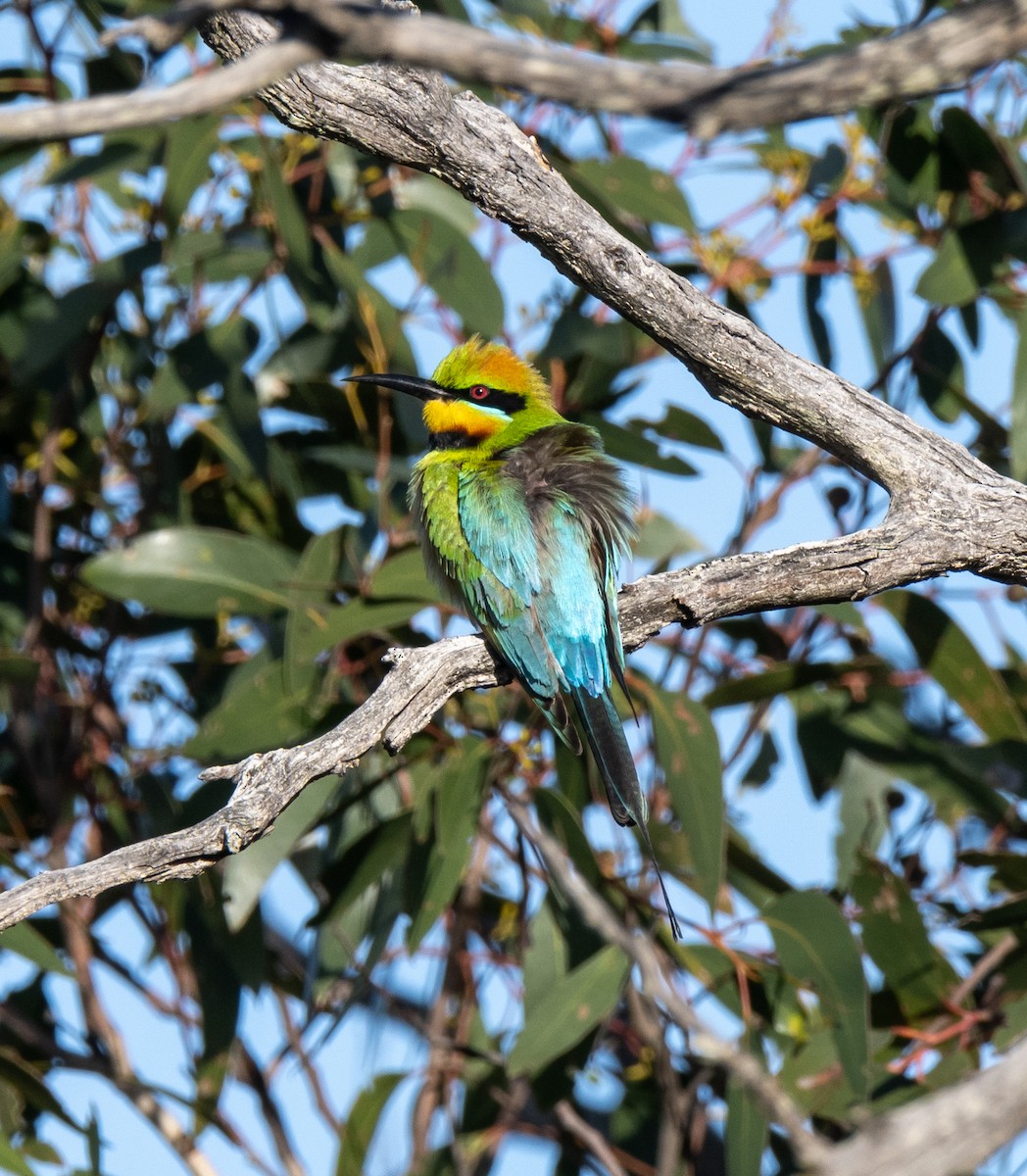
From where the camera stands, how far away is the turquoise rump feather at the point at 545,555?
2.56 metres

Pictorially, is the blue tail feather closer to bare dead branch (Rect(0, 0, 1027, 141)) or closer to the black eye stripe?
the black eye stripe

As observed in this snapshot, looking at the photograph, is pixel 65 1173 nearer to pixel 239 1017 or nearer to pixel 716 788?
pixel 239 1017

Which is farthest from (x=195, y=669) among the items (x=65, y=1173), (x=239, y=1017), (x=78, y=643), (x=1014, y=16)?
(x=1014, y=16)

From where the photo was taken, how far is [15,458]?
11.8 ft

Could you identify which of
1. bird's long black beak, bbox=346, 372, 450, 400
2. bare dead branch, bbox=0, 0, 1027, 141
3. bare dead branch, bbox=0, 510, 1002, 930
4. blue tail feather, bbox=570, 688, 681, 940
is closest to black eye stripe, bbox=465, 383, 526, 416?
bird's long black beak, bbox=346, 372, 450, 400

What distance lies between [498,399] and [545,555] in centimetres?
59

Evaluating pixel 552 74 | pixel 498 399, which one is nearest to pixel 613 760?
pixel 498 399

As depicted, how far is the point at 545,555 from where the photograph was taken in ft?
9.05

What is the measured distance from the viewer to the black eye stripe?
10.5ft

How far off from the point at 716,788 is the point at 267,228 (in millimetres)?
1630

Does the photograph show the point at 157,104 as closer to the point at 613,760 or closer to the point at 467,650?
the point at 467,650

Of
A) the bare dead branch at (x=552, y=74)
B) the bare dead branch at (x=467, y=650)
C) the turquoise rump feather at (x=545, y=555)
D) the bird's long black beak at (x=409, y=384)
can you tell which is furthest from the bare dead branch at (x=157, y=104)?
the bird's long black beak at (x=409, y=384)

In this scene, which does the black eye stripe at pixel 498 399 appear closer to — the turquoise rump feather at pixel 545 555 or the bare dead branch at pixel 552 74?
the turquoise rump feather at pixel 545 555

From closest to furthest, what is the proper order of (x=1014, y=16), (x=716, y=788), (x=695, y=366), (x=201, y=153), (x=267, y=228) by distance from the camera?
(x=1014, y=16) < (x=695, y=366) < (x=716, y=788) < (x=201, y=153) < (x=267, y=228)
